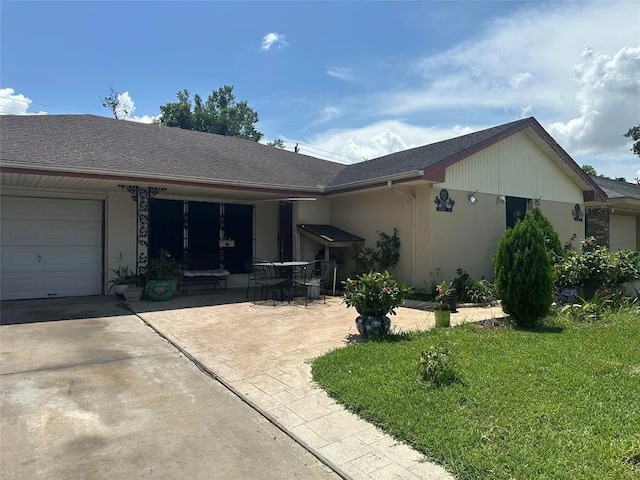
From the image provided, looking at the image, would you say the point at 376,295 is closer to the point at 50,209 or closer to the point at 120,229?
the point at 120,229

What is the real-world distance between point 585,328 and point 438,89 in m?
7.85

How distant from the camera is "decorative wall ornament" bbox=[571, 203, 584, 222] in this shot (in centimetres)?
1359

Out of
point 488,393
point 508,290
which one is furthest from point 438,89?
point 488,393

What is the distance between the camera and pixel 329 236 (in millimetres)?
11031

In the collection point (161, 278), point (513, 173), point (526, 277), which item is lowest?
point (161, 278)

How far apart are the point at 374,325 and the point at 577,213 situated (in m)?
11.2

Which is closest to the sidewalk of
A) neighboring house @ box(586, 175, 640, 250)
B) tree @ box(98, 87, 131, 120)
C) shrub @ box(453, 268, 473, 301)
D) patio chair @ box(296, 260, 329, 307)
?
patio chair @ box(296, 260, 329, 307)

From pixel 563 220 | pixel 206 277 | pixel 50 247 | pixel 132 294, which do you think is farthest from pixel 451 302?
pixel 50 247

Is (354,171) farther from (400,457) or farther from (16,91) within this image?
(16,91)

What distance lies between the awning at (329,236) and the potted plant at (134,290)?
4.28 m

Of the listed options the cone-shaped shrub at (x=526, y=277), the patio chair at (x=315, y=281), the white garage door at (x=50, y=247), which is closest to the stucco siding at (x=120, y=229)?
the white garage door at (x=50, y=247)

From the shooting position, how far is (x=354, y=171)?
12.8 metres

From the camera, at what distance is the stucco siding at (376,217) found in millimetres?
10344

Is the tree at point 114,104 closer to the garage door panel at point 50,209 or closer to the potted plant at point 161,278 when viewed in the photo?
the garage door panel at point 50,209
